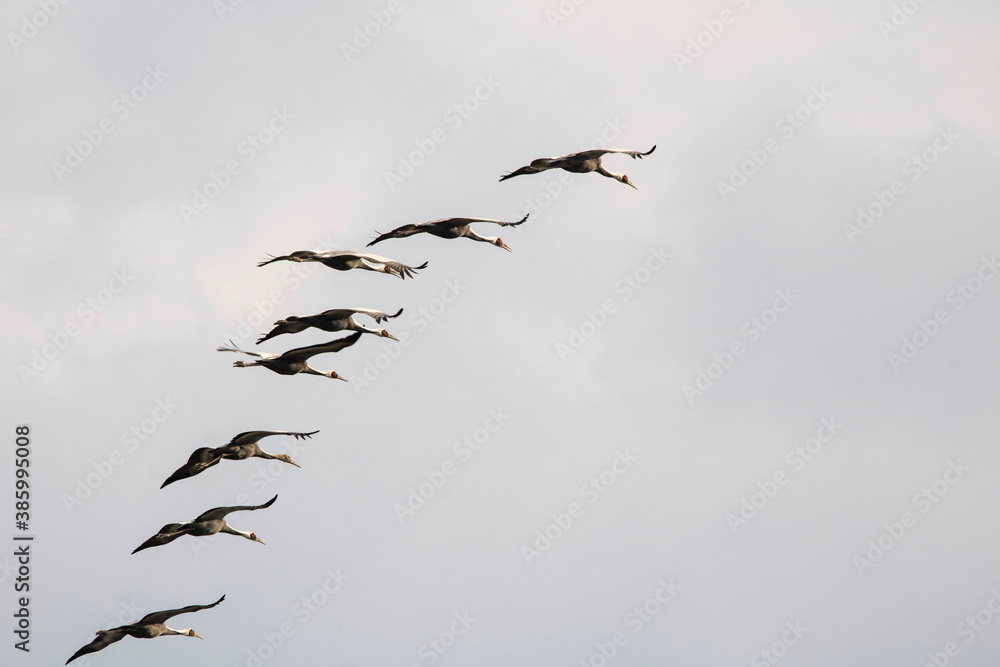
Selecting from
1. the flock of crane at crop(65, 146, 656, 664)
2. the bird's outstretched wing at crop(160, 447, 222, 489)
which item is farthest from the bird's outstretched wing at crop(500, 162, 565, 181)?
the bird's outstretched wing at crop(160, 447, 222, 489)

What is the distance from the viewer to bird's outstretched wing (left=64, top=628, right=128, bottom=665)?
6266 centimetres

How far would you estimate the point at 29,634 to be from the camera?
251 feet

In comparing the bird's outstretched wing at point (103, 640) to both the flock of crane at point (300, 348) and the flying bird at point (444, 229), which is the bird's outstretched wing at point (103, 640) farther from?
the flying bird at point (444, 229)

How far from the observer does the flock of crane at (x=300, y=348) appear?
58.8 m

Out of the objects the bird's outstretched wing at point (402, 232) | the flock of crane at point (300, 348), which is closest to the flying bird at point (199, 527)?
the flock of crane at point (300, 348)

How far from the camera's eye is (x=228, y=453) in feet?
206

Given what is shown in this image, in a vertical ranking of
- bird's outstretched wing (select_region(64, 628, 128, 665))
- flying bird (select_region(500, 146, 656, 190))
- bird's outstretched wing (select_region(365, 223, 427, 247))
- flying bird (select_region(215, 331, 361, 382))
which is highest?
flying bird (select_region(500, 146, 656, 190))

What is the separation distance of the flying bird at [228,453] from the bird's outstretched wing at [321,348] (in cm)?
306

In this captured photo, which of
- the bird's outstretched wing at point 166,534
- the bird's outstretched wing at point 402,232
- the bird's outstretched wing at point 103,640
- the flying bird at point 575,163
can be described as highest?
the flying bird at point 575,163

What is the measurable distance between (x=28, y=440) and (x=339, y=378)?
62.6 ft

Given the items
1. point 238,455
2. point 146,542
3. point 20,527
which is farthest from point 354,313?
point 20,527

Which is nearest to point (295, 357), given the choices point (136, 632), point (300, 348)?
point (300, 348)

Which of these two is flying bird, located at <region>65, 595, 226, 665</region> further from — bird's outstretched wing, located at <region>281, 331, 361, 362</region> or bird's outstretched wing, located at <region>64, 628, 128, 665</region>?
bird's outstretched wing, located at <region>281, 331, 361, 362</region>

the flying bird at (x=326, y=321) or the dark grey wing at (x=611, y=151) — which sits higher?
the dark grey wing at (x=611, y=151)
